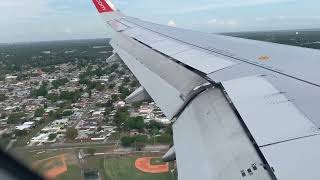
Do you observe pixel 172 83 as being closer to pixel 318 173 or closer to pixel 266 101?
pixel 266 101

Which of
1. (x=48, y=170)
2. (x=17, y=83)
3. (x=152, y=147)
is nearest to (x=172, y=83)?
(x=48, y=170)

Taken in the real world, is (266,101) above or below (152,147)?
above

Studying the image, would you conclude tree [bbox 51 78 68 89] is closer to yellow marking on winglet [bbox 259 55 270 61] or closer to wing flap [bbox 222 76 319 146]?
yellow marking on winglet [bbox 259 55 270 61]

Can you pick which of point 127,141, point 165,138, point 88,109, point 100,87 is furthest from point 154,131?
point 100,87

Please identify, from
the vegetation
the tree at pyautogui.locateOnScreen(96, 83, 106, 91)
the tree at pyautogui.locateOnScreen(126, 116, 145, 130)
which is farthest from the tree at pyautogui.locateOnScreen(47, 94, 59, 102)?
the vegetation

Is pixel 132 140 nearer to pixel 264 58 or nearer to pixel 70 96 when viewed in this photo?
pixel 264 58

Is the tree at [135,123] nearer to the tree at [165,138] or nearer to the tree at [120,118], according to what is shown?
the tree at [120,118]
